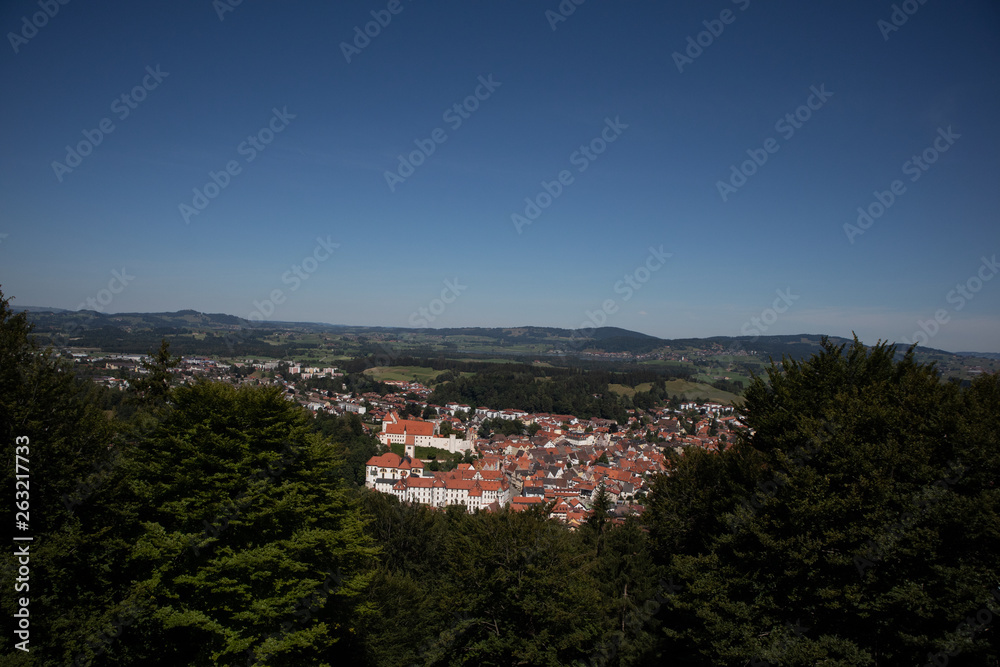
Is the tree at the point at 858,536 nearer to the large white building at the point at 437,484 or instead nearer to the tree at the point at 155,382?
the tree at the point at 155,382

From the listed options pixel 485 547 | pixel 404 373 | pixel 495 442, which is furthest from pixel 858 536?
pixel 404 373

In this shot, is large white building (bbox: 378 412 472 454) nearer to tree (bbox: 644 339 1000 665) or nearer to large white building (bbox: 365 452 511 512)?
large white building (bbox: 365 452 511 512)

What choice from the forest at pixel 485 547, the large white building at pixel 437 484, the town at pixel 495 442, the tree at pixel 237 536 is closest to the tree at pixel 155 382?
the town at pixel 495 442

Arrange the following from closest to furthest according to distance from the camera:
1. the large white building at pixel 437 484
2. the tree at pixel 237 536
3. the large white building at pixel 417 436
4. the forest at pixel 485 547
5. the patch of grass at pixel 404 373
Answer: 1. the forest at pixel 485 547
2. the tree at pixel 237 536
3. the large white building at pixel 437 484
4. the large white building at pixel 417 436
5. the patch of grass at pixel 404 373

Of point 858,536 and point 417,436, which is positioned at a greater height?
point 858,536

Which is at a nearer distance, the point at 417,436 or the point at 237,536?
the point at 237,536

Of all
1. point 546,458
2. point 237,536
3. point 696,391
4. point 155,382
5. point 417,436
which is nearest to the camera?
point 237,536

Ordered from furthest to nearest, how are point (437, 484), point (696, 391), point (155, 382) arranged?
point (696, 391) < point (437, 484) < point (155, 382)

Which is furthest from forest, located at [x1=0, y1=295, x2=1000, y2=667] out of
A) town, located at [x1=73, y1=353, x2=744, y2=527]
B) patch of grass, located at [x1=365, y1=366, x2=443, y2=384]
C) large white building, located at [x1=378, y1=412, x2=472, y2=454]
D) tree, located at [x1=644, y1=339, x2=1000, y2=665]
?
patch of grass, located at [x1=365, y1=366, x2=443, y2=384]

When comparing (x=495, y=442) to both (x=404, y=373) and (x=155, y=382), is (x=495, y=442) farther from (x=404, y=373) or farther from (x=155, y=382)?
(x=155, y=382)
